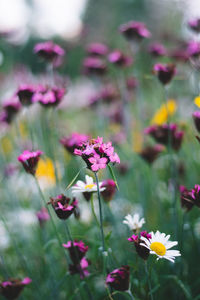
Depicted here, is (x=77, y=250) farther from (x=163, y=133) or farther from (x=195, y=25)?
(x=195, y=25)

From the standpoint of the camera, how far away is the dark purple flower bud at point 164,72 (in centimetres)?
96

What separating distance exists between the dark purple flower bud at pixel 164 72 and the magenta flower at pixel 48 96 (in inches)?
12.3

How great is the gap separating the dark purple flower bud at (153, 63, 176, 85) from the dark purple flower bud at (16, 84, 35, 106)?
1.35 feet

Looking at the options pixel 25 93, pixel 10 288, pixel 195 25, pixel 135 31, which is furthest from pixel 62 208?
pixel 195 25

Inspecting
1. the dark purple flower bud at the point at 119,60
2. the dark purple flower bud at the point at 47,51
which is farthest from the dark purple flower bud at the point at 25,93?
the dark purple flower bud at the point at 119,60

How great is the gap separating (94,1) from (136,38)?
11.0 meters

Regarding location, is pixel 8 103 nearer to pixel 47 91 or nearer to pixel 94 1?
pixel 47 91

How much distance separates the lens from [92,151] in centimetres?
65

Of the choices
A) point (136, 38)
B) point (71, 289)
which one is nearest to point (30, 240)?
point (71, 289)

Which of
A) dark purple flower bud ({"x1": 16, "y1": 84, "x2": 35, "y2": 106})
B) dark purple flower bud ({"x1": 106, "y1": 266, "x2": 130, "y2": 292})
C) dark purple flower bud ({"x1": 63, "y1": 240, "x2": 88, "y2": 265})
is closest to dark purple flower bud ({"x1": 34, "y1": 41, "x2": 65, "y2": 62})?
dark purple flower bud ({"x1": 16, "y1": 84, "x2": 35, "y2": 106})

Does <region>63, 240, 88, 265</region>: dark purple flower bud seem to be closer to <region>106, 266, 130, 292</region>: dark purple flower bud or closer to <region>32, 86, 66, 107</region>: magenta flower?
<region>106, 266, 130, 292</region>: dark purple flower bud

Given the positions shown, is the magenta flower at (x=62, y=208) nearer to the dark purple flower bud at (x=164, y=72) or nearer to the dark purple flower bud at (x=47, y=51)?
the dark purple flower bud at (x=164, y=72)

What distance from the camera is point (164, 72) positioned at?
970 mm

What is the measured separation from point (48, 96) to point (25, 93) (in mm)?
101
